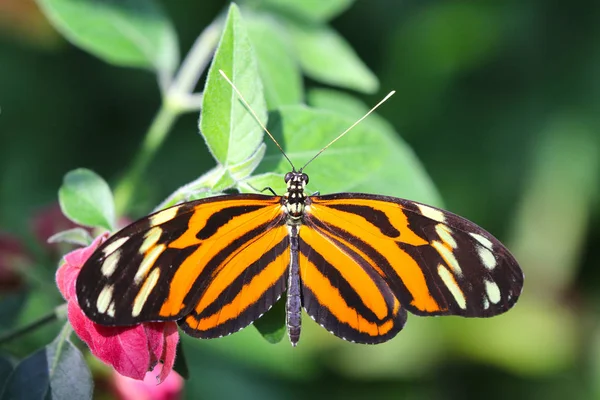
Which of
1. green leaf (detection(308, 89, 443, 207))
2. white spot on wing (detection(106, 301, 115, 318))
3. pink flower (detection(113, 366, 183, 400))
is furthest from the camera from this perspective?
pink flower (detection(113, 366, 183, 400))

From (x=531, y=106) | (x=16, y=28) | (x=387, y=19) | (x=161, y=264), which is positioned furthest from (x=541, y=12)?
(x=161, y=264)

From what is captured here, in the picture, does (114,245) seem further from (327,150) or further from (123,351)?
(327,150)

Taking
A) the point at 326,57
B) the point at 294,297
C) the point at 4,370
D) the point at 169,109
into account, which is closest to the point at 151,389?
the point at 4,370

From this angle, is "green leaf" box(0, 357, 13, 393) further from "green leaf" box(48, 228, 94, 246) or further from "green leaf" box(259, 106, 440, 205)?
"green leaf" box(259, 106, 440, 205)

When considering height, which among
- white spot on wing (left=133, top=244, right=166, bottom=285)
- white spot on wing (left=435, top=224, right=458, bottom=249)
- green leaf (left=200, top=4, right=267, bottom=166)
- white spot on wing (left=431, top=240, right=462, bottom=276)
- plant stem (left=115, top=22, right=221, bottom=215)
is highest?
plant stem (left=115, top=22, right=221, bottom=215)

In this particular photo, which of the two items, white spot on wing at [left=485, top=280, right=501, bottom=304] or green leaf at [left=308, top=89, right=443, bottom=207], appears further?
green leaf at [left=308, top=89, right=443, bottom=207]

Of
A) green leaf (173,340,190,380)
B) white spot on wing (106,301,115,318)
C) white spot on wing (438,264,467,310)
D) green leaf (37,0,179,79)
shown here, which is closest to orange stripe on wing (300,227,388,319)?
white spot on wing (438,264,467,310)

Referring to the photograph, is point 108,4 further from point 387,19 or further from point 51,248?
point 387,19

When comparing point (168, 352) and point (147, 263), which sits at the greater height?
point (147, 263)
